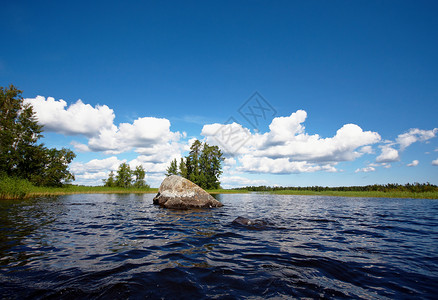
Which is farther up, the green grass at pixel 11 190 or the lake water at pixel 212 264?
the green grass at pixel 11 190

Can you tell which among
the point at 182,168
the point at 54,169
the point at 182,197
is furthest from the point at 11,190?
the point at 182,168

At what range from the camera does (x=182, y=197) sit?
18125 mm

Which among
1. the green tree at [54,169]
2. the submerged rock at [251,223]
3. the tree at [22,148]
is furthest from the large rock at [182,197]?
the green tree at [54,169]

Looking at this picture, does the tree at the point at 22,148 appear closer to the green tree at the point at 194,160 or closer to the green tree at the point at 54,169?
the green tree at the point at 54,169

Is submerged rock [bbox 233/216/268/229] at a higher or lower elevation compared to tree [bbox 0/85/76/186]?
lower

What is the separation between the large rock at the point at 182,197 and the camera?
18.0 m

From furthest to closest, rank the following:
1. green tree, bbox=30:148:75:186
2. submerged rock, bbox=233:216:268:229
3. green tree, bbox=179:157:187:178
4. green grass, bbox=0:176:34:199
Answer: green tree, bbox=179:157:187:178, green tree, bbox=30:148:75:186, green grass, bbox=0:176:34:199, submerged rock, bbox=233:216:268:229

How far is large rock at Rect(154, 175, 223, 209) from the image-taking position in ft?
58.9

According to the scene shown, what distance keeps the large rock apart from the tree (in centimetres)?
3161

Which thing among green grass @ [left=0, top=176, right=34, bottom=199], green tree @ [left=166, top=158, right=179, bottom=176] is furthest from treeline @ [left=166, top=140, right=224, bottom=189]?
green grass @ [left=0, top=176, right=34, bottom=199]

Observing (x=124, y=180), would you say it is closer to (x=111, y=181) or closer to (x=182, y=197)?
(x=111, y=181)

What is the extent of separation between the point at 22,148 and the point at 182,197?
125 ft

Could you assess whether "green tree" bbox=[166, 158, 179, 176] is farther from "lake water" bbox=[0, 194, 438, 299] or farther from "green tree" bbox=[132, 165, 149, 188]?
"lake water" bbox=[0, 194, 438, 299]

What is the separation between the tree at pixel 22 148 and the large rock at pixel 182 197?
3161cm
